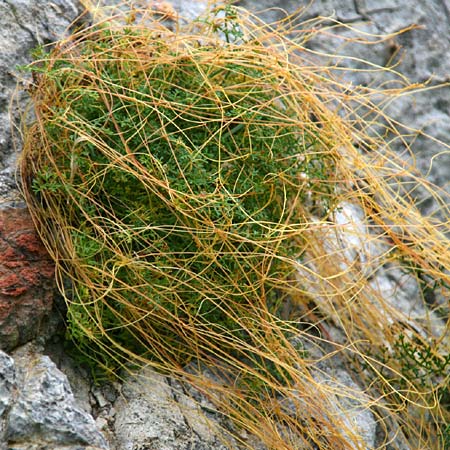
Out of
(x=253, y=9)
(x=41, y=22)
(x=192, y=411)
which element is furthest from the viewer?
(x=253, y=9)

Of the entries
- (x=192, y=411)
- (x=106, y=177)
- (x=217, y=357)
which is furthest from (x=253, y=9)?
(x=192, y=411)

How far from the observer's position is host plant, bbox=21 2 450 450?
6.37ft

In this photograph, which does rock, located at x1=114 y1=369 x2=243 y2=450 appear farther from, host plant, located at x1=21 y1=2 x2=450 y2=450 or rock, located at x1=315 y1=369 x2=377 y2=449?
rock, located at x1=315 y1=369 x2=377 y2=449

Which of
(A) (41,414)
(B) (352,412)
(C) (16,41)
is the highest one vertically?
(C) (16,41)

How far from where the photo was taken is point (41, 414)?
1659mm

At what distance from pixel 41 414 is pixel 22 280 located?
36cm

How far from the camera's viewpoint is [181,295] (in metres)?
1.97

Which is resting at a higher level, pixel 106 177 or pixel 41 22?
pixel 41 22

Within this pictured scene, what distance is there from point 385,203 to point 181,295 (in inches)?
29.3

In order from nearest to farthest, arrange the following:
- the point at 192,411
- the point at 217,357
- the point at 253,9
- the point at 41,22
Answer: the point at 192,411 → the point at 217,357 → the point at 41,22 → the point at 253,9

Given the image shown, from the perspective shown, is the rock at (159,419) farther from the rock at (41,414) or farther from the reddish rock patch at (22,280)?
the reddish rock patch at (22,280)

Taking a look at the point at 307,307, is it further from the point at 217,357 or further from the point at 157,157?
the point at 157,157

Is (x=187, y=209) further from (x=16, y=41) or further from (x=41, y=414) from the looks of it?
(x=16, y=41)

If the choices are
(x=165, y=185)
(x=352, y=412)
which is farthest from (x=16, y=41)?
(x=352, y=412)
